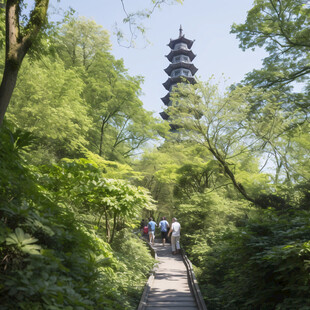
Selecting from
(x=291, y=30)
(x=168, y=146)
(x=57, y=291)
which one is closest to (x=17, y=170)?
(x=57, y=291)

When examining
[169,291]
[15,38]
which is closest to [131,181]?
[169,291]

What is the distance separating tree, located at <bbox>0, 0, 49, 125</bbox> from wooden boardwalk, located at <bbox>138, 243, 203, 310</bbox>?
4.87 meters

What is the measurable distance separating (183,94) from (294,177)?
20.0 ft

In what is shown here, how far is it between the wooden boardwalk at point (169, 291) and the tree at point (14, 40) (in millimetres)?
4869

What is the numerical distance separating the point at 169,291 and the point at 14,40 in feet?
22.4

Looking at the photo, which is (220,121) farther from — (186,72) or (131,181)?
(186,72)

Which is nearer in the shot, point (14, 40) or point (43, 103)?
point (14, 40)

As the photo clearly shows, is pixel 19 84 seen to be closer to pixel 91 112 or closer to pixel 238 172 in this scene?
pixel 91 112

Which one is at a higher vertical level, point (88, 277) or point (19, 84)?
point (19, 84)

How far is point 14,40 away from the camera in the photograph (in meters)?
3.60

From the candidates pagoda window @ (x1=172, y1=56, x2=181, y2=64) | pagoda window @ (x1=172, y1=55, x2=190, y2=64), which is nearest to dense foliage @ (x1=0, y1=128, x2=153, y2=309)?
pagoda window @ (x1=172, y1=55, x2=190, y2=64)

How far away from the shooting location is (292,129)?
1161cm

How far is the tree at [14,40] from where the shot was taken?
335 centimetres

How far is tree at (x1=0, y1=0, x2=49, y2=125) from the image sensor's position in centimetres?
335
